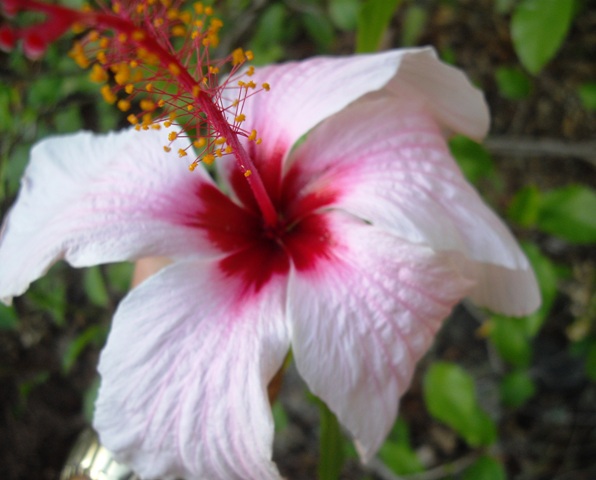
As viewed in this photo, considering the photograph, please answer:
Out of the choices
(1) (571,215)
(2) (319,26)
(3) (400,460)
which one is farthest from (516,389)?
(2) (319,26)

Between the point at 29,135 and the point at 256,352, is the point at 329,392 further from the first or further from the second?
the point at 29,135

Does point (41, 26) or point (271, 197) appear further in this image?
point (271, 197)

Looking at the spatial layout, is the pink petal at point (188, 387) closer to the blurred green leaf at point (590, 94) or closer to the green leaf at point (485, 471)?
the green leaf at point (485, 471)

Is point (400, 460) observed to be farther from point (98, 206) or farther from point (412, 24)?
point (412, 24)

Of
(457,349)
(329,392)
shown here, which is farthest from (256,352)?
(457,349)

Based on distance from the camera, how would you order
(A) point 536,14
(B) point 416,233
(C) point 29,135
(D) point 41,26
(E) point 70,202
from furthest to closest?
(C) point 29,135 → (A) point 536,14 → (E) point 70,202 → (B) point 416,233 → (D) point 41,26

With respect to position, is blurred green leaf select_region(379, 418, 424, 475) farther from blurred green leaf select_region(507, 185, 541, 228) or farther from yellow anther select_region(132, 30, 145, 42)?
yellow anther select_region(132, 30, 145, 42)

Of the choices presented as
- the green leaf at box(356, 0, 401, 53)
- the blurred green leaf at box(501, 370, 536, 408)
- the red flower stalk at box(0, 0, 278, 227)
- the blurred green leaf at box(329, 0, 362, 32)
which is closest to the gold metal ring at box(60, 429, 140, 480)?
the red flower stalk at box(0, 0, 278, 227)
